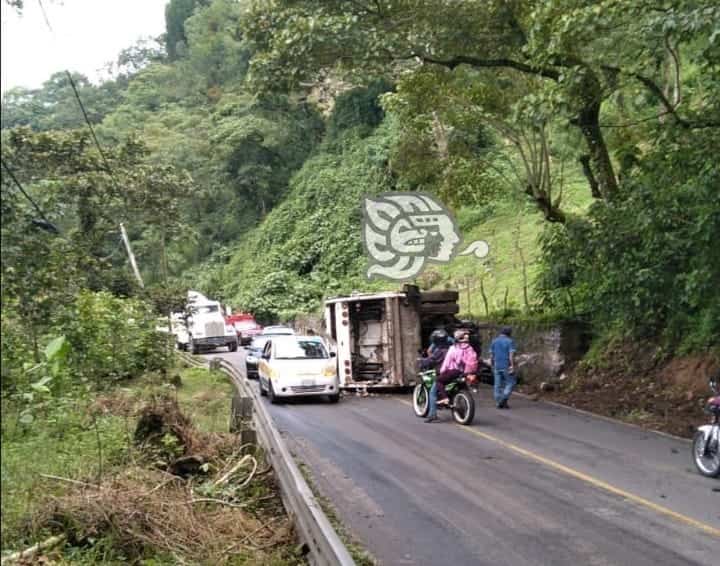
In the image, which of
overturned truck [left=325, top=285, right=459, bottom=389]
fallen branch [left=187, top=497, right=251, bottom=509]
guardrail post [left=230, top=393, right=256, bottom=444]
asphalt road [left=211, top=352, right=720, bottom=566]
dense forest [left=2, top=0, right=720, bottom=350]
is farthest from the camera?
overturned truck [left=325, top=285, right=459, bottom=389]

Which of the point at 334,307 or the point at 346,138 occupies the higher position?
the point at 346,138

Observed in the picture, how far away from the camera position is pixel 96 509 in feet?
21.2

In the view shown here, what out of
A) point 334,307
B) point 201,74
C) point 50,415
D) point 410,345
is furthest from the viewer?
point 201,74

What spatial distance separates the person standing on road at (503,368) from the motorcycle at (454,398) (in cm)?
173

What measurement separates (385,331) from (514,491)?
10.7m

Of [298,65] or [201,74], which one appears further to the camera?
[201,74]

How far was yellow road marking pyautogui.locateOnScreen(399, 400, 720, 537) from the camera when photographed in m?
7.93

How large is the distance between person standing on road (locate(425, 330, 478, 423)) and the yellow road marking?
1.25 m

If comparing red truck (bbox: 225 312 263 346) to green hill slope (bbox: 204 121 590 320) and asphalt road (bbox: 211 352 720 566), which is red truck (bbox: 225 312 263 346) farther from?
asphalt road (bbox: 211 352 720 566)

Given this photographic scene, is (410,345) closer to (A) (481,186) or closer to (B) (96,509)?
(A) (481,186)

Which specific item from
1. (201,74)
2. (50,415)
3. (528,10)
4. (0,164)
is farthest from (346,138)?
(0,164)

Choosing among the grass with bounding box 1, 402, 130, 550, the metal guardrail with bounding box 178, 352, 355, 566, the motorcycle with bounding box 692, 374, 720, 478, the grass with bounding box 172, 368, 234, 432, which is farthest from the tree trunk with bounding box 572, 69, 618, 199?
the grass with bounding box 1, 402, 130, 550

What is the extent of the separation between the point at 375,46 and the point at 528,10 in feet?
11.1

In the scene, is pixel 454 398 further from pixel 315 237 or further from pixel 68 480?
pixel 315 237
